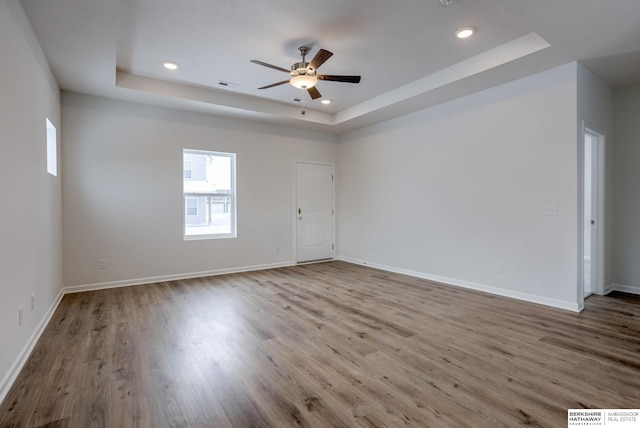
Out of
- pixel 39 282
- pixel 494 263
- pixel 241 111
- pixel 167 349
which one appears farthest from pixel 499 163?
pixel 39 282

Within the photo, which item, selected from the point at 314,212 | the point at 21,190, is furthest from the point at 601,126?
the point at 21,190

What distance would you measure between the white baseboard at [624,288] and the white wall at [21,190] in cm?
632

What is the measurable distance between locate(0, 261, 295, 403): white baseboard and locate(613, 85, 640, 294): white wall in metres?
5.14

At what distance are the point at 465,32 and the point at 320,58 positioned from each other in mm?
1473

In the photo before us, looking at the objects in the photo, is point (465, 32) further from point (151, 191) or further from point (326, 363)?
point (151, 191)

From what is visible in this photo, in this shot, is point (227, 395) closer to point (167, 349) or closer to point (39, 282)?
point (167, 349)

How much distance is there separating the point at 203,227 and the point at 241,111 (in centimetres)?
211

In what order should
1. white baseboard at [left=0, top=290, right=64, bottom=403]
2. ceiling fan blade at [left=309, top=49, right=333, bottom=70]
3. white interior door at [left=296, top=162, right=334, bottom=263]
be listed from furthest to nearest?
white interior door at [left=296, top=162, right=334, bottom=263] < ceiling fan blade at [left=309, top=49, right=333, bottom=70] < white baseboard at [left=0, top=290, right=64, bottom=403]

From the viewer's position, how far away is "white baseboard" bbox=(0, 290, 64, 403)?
2.00 m

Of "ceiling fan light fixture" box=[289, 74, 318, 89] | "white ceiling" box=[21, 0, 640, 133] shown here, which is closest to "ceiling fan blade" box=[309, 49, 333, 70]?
"ceiling fan light fixture" box=[289, 74, 318, 89]

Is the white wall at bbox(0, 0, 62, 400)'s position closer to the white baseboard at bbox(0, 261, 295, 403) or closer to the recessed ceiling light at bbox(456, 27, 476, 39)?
the white baseboard at bbox(0, 261, 295, 403)

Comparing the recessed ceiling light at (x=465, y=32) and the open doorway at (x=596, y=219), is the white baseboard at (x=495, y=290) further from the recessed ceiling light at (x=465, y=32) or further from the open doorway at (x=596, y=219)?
the recessed ceiling light at (x=465, y=32)

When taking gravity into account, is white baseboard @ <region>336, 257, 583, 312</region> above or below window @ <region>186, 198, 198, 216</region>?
below

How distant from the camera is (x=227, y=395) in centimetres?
199
